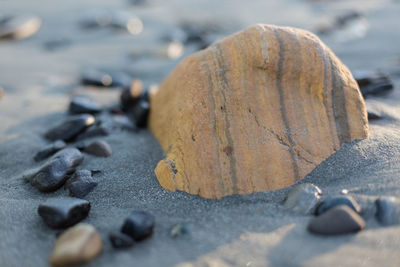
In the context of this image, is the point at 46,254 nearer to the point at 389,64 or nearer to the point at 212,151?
the point at 212,151

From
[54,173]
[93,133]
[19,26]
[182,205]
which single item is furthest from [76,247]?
[19,26]

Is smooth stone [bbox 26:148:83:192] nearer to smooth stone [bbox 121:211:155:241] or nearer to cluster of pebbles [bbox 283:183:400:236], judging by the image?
smooth stone [bbox 121:211:155:241]

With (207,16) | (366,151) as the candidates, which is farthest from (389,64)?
(207,16)

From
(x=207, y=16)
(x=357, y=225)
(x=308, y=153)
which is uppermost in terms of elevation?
(x=207, y=16)

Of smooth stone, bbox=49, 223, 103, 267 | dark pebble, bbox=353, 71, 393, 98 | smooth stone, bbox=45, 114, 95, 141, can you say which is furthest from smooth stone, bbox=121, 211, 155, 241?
dark pebble, bbox=353, 71, 393, 98

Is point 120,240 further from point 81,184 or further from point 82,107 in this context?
point 82,107

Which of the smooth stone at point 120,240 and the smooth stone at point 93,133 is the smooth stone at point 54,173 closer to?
the smooth stone at point 93,133
